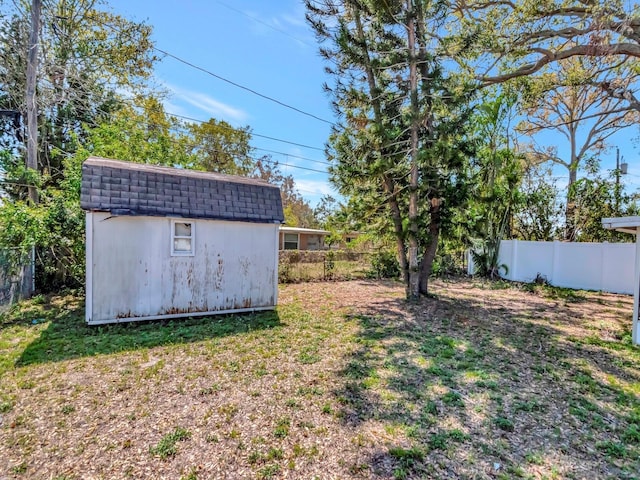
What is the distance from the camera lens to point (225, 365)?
14.7 feet

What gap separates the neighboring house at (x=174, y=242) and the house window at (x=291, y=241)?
1591 centimetres

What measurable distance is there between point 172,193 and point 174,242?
1030mm

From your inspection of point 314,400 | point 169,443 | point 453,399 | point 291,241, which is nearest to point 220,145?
point 291,241

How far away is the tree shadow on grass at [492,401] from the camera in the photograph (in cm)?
270

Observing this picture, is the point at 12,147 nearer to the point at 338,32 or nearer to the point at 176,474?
the point at 338,32

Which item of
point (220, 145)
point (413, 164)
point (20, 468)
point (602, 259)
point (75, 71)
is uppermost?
point (220, 145)

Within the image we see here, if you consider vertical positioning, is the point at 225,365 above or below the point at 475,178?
below

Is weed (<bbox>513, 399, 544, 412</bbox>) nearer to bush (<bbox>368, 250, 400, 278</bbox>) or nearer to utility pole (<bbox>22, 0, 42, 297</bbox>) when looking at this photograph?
bush (<bbox>368, 250, 400, 278</bbox>)

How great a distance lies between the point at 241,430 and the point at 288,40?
11782mm

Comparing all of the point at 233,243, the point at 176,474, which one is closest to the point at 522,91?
the point at 233,243

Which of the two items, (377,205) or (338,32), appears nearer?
(338,32)

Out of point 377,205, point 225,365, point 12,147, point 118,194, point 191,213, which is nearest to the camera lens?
point 225,365

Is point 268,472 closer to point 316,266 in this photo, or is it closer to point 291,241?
point 316,266

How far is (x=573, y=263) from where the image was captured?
12.0m
